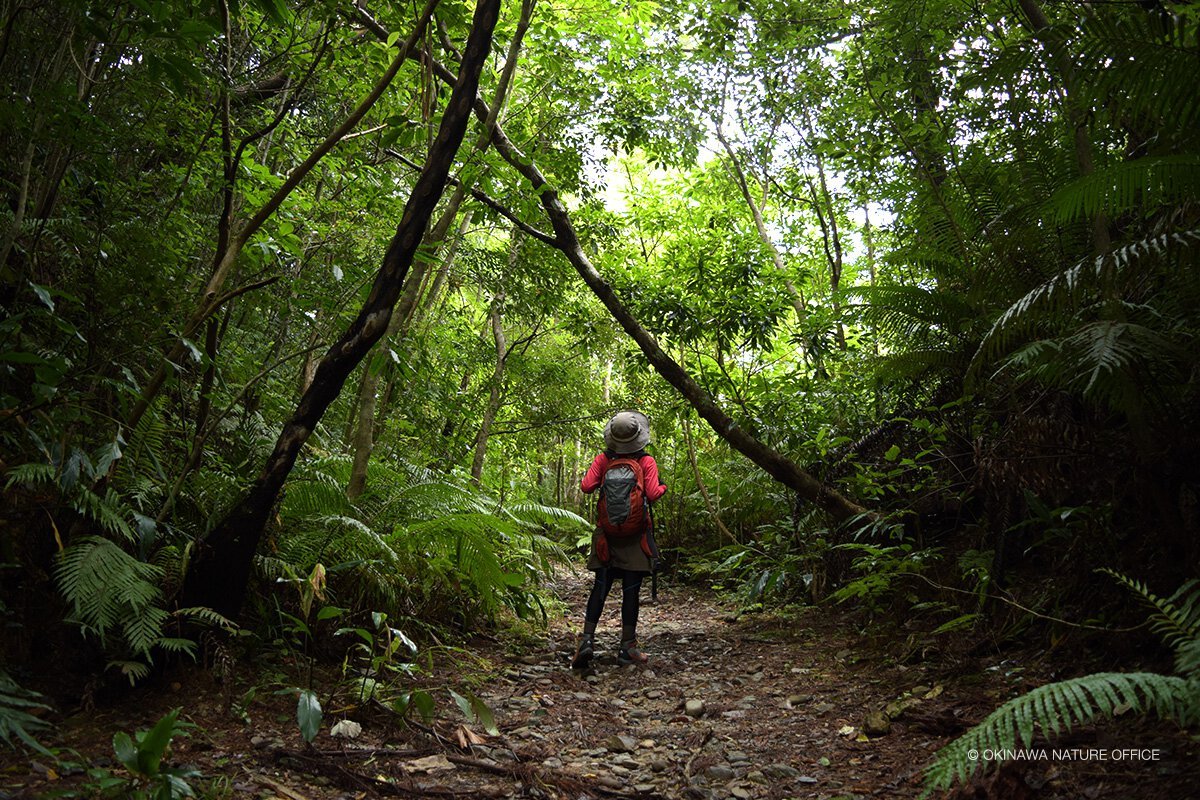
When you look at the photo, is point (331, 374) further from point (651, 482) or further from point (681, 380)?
point (681, 380)

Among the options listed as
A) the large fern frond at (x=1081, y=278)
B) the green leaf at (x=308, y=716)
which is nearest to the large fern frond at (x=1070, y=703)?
the large fern frond at (x=1081, y=278)

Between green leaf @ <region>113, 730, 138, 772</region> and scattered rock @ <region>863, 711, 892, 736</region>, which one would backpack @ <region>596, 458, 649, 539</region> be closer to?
scattered rock @ <region>863, 711, 892, 736</region>

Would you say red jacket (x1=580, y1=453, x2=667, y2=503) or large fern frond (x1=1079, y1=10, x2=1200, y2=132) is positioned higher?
large fern frond (x1=1079, y1=10, x2=1200, y2=132)

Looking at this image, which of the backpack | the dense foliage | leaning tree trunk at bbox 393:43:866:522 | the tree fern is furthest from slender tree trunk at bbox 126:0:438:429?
the tree fern

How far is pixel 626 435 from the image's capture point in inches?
241

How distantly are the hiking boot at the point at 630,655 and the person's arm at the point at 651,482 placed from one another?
1.20 metres

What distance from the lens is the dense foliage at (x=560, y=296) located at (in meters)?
3.09

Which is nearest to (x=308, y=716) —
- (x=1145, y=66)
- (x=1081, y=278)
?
(x=1081, y=278)

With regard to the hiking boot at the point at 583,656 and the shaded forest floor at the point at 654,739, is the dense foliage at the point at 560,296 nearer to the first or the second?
the shaded forest floor at the point at 654,739

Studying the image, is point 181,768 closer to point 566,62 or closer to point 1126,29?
point 1126,29

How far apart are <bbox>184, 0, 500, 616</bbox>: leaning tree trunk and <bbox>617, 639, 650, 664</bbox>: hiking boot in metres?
3.10

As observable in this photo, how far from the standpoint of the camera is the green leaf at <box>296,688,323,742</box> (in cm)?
282

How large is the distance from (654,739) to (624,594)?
6.47ft

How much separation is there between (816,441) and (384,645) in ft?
14.0
